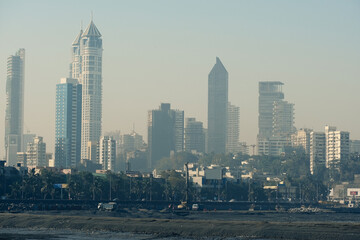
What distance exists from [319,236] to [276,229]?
9520mm

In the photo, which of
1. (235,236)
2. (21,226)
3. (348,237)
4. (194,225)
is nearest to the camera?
(348,237)

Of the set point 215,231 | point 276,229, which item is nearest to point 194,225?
point 215,231

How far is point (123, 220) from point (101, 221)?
378cm

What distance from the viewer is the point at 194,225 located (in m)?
117

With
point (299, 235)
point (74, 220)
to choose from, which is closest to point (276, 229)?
point (299, 235)

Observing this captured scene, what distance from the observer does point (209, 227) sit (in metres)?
114

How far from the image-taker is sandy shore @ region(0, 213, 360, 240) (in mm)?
102575

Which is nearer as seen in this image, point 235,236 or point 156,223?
point 235,236

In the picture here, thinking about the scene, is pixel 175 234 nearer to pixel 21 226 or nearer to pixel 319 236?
pixel 319 236

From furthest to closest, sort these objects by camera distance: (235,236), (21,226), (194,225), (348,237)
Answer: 1. (21,226)
2. (194,225)
3. (235,236)
4. (348,237)

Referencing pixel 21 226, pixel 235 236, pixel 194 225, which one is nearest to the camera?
pixel 235 236

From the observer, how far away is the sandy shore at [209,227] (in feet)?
337

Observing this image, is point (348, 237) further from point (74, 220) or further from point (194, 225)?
point (74, 220)

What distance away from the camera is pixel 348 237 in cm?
9688
